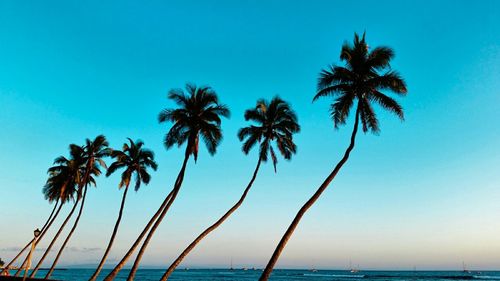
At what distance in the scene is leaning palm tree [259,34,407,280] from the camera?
1833cm

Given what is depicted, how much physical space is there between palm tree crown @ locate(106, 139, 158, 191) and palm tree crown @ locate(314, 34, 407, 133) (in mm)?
17551

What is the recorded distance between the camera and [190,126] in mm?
24859

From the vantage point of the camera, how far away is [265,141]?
82.9 feet

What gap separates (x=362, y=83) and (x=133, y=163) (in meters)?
20.6

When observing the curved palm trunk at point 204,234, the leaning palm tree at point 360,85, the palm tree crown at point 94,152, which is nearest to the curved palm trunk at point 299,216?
the leaning palm tree at point 360,85

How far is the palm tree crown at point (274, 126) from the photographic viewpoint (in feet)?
82.1

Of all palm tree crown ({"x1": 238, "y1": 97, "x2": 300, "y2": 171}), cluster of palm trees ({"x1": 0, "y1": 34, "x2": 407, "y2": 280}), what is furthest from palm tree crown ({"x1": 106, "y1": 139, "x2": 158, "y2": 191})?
palm tree crown ({"x1": 238, "y1": 97, "x2": 300, "y2": 171})

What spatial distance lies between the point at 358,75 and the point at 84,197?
29.0m

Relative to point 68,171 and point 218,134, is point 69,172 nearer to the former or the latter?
point 68,171

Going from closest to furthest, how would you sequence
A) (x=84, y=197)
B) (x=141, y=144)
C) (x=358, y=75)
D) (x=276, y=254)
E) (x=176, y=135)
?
(x=276, y=254)
(x=358, y=75)
(x=176, y=135)
(x=141, y=144)
(x=84, y=197)

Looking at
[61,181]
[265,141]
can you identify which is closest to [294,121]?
[265,141]

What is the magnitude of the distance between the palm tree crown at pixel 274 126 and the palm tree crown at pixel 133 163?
10.7 meters

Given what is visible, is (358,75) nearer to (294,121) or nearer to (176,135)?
(294,121)

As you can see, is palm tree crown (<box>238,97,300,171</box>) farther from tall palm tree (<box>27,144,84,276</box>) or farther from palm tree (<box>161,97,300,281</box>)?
tall palm tree (<box>27,144,84,276</box>)
